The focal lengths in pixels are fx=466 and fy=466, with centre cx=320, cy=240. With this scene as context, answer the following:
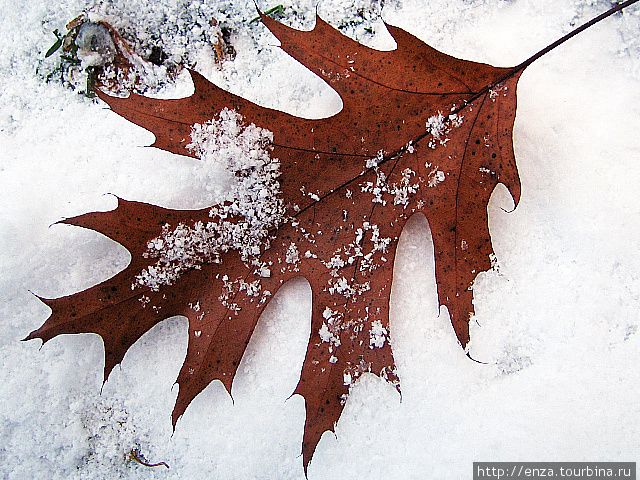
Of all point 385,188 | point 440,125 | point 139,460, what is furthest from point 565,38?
Result: point 139,460

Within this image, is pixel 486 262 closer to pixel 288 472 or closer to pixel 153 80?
pixel 288 472

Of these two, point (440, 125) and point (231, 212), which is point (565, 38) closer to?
point (440, 125)

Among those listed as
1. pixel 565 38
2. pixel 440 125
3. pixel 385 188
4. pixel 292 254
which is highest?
pixel 565 38

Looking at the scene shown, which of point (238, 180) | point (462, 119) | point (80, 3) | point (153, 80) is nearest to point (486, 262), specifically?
point (462, 119)

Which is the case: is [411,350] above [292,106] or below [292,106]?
below

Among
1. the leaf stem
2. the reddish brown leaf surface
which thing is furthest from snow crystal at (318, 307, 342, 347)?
the leaf stem

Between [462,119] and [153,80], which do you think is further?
[153,80]
